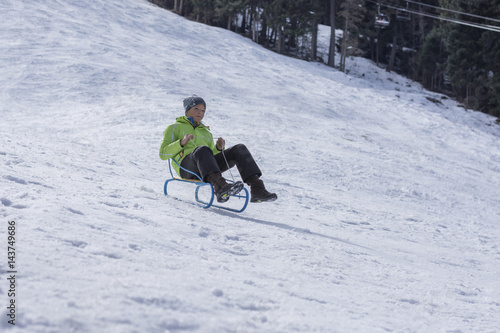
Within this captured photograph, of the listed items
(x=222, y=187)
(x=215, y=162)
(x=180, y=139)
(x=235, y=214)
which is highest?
(x=180, y=139)

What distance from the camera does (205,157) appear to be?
14.1ft

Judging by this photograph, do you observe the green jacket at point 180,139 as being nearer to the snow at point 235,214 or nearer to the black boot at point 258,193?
the snow at point 235,214

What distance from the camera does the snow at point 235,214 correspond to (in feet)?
6.75

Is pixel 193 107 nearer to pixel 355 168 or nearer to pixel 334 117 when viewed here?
pixel 355 168

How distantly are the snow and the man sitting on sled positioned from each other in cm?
31

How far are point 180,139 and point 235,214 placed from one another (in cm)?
102

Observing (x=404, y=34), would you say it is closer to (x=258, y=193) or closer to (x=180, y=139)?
(x=180, y=139)

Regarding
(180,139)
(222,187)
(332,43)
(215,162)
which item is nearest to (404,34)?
(332,43)

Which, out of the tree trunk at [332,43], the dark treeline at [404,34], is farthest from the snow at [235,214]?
the tree trunk at [332,43]

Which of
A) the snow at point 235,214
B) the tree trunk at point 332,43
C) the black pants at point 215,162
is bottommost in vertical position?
the snow at point 235,214

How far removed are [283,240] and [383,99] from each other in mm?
16771

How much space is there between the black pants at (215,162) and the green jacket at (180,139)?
11 centimetres

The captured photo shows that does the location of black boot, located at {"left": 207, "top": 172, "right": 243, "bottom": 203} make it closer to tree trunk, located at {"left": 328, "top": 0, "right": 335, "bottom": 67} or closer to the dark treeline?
the dark treeline

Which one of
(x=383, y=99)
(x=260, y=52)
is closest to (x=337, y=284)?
(x=383, y=99)
